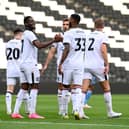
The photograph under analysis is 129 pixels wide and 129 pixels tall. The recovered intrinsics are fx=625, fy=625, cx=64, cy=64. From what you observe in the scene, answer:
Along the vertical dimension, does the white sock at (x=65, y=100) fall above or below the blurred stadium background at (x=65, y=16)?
below

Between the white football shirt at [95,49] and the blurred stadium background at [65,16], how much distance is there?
12.4 metres

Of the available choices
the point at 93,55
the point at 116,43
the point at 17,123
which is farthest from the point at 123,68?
the point at 17,123

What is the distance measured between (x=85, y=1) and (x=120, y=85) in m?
5.09

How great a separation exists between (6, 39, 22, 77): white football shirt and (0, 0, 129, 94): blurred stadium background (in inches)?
419

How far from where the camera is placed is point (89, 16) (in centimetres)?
2906

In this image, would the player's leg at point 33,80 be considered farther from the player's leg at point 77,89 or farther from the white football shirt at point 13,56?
the white football shirt at point 13,56

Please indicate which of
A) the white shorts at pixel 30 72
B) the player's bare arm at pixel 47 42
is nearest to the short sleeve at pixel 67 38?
the player's bare arm at pixel 47 42

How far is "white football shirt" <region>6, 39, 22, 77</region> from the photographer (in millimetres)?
13125

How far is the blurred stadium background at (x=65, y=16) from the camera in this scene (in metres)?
25.9

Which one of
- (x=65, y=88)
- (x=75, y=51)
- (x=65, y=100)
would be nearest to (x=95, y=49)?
(x=75, y=51)

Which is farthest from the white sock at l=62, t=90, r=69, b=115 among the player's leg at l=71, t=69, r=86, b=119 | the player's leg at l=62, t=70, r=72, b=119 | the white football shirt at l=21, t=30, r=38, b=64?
the white football shirt at l=21, t=30, r=38, b=64

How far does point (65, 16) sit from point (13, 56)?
15291mm

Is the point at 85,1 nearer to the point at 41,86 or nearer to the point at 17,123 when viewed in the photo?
the point at 41,86

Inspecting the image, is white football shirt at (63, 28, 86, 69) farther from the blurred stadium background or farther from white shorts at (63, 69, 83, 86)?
the blurred stadium background
